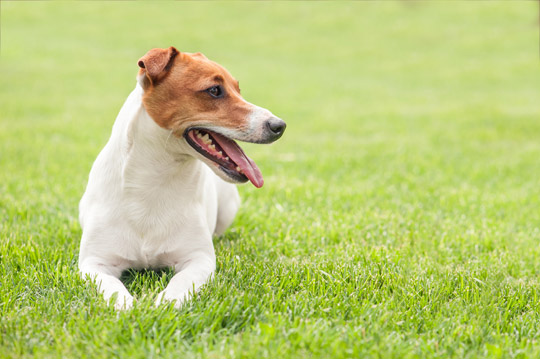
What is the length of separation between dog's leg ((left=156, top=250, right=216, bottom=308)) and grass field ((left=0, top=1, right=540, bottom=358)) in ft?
0.31

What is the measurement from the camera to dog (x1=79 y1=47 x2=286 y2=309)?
339 centimetres

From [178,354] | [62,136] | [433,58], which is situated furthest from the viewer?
[433,58]

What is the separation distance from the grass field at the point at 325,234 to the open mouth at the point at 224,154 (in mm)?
665

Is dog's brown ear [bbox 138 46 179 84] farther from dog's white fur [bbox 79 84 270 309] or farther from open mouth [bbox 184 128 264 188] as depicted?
open mouth [bbox 184 128 264 188]

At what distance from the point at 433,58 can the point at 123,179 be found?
2444cm

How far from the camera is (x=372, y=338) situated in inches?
111

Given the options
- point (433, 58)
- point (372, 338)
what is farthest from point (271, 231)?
point (433, 58)

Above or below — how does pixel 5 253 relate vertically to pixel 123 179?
below

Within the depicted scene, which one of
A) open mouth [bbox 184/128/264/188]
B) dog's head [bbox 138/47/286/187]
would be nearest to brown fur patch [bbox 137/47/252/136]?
dog's head [bbox 138/47/286/187]

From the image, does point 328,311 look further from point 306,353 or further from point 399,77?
point 399,77

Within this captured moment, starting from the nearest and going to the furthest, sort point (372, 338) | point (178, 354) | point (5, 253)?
point (178, 354) → point (372, 338) → point (5, 253)

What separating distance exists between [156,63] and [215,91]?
38cm

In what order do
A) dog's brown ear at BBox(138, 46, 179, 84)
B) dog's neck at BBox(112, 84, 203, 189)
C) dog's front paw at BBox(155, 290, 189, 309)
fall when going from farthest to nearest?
1. dog's neck at BBox(112, 84, 203, 189)
2. dog's brown ear at BBox(138, 46, 179, 84)
3. dog's front paw at BBox(155, 290, 189, 309)

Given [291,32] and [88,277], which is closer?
[88,277]
